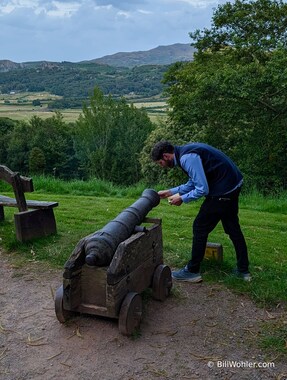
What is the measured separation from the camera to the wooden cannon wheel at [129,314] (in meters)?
4.43

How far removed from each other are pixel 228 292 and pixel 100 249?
1.75 m

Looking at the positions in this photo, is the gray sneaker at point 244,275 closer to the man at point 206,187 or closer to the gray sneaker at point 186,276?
the man at point 206,187

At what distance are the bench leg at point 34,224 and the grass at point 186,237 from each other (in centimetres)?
12

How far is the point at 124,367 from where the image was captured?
13.3ft

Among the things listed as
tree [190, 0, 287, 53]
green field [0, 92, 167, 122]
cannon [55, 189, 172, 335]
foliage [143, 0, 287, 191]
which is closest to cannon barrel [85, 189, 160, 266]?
cannon [55, 189, 172, 335]

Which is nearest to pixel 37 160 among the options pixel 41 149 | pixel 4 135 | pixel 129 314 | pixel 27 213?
pixel 41 149

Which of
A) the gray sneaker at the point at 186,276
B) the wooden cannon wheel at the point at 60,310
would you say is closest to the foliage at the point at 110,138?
the gray sneaker at the point at 186,276

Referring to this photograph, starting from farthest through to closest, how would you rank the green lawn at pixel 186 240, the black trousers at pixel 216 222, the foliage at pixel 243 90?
the foliage at pixel 243 90 → the green lawn at pixel 186 240 → the black trousers at pixel 216 222

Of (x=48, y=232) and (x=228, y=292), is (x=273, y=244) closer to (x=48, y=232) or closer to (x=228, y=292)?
(x=228, y=292)

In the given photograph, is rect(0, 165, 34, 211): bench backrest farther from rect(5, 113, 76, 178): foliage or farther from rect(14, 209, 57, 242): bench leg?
rect(5, 113, 76, 178): foliage

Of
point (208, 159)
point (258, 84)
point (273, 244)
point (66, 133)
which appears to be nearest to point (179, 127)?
point (258, 84)

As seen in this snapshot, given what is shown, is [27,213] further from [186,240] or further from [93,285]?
[93,285]

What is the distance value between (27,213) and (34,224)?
0.67 ft

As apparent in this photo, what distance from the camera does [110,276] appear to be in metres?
4.38
